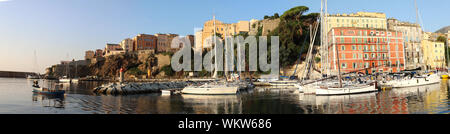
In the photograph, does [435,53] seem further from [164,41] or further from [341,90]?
[164,41]

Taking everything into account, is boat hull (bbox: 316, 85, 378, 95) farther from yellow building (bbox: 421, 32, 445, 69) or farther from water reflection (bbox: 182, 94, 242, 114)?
yellow building (bbox: 421, 32, 445, 69)

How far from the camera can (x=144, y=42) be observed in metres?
106

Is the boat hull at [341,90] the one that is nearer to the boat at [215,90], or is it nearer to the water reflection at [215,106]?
the water reflection at [215,106]

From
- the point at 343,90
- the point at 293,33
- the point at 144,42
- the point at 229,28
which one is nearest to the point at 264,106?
the point at 343,90

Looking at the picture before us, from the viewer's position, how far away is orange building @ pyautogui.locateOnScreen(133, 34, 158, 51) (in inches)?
4144

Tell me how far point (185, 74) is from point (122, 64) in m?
31.2

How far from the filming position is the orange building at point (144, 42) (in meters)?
105

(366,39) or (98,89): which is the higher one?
(366,39)

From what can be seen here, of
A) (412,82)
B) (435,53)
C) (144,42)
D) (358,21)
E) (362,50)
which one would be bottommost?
(412,82)

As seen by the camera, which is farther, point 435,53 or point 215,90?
point 435,53
